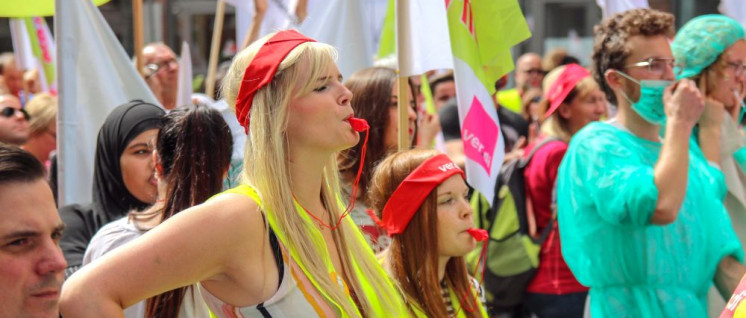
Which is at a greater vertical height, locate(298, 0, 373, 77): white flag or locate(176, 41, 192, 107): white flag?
locate(298, 0, 373, 77): white flag

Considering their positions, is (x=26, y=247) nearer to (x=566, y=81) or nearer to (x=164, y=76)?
(x=566, y=81)

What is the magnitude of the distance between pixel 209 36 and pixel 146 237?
14227mm

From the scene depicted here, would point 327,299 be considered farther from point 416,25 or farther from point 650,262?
point 416,25

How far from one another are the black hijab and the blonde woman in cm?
142

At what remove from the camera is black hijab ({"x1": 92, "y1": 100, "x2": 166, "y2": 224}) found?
4.03m

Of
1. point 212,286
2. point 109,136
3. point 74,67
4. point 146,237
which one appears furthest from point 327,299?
point 74,67

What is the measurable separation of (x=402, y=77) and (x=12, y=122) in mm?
2410

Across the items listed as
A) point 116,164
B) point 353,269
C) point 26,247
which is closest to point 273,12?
point 116,164

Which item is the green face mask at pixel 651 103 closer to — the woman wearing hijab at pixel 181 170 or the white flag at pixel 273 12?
the woman wearing hijab at pixel 181 170

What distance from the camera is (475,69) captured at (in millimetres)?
3938

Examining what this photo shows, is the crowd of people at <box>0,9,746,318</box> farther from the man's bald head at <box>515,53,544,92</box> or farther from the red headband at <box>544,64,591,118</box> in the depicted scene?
the man's bald head at <box>515,53,544,92</box>

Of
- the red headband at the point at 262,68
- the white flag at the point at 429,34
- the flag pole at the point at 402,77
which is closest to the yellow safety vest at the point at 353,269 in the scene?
the red headband at the point at 262,68

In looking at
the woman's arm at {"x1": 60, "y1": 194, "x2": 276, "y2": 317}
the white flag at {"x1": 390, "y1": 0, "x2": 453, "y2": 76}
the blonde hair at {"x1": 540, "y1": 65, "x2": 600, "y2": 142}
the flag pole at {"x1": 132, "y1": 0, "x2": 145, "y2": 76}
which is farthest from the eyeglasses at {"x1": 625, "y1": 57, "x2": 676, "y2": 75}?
the flag pole at {"x1": 132, "y1": 0, "x2": 145, "y2": 76}

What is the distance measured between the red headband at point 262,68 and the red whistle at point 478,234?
104 cm
